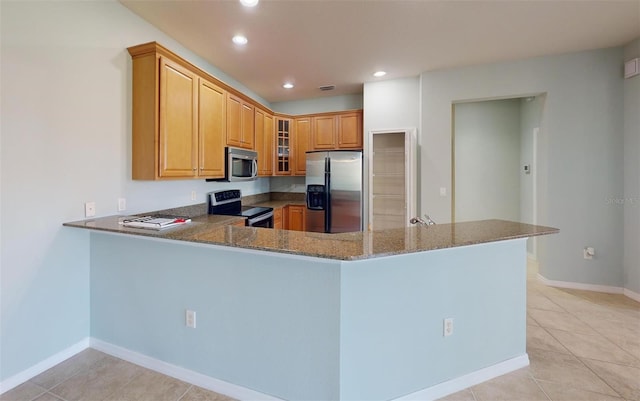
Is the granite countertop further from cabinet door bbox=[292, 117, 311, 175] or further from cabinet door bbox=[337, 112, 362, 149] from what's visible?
cabinet door bbox=[292, 117, 311, 175]

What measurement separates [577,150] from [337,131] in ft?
10.3

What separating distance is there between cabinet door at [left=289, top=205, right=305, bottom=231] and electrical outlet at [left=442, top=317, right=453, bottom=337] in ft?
10.0

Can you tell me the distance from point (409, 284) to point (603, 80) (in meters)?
3.75

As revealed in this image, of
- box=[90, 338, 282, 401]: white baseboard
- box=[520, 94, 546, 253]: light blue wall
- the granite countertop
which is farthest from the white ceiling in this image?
box=[90, 338, 282, 401]: white baseboard

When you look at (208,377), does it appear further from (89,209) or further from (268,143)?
(268,143)

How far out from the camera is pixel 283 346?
5.09 feet

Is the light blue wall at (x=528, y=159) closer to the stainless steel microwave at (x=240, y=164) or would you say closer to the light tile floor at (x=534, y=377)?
the light tile floor at (x=534, y=377)

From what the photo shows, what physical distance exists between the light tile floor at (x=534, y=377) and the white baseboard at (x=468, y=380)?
0.10ft

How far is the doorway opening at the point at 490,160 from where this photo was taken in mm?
4648

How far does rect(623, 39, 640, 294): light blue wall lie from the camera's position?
301 centimetres

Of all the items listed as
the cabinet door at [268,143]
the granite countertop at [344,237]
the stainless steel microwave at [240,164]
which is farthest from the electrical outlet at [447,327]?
the cabinet door at [268,143]

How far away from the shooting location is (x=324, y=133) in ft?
15.3

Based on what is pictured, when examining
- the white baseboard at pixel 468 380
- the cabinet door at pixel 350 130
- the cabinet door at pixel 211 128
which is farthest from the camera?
the cabinet door at pixel 350 130

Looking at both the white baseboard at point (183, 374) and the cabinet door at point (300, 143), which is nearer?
the white baseboard at point (183, 374)
